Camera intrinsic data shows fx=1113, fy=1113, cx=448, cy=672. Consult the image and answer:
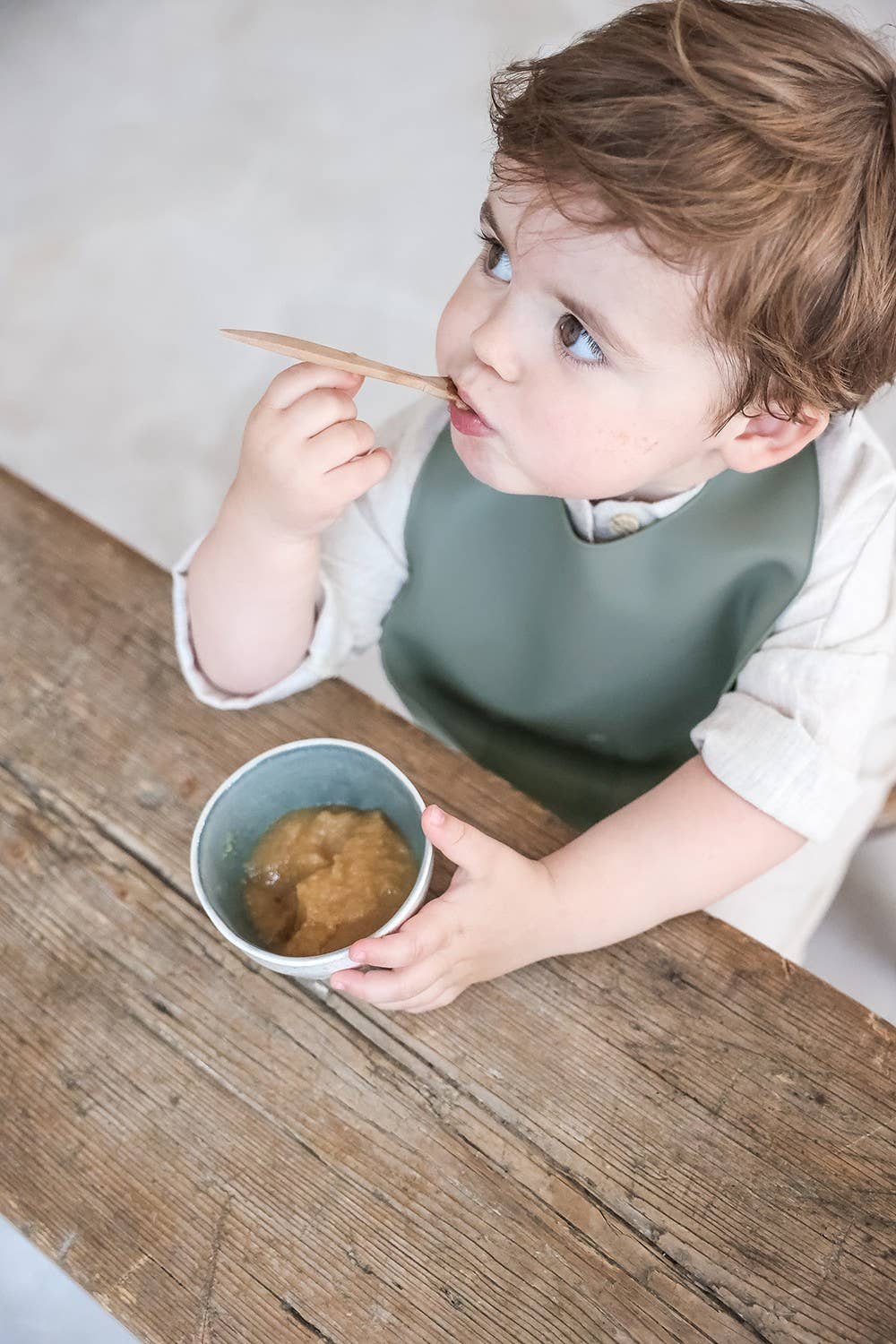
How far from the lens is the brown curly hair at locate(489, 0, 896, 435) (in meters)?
0.60

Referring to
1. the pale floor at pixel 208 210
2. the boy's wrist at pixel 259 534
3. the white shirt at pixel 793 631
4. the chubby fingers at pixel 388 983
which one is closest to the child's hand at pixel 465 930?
the chubby fingers at pixel 388 983

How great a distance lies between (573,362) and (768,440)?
17cm

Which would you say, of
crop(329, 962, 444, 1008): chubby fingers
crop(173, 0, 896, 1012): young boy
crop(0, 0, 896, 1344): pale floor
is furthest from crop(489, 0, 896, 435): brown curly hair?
crop(0, 0, 896, 1344): pale floor

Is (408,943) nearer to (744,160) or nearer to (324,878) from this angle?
(324,878)

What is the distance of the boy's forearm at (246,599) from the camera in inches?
32.8

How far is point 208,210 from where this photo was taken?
219cm

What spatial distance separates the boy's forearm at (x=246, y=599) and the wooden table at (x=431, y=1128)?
106 millimetres

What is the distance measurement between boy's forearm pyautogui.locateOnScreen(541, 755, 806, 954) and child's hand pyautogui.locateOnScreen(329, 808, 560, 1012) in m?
0.02

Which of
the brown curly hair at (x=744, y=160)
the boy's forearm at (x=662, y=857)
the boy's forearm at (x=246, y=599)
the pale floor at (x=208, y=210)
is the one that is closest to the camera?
the brown curly hair at (x=744, y=160)

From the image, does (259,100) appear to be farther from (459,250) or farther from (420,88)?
(459,250)

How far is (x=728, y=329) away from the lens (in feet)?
2.12

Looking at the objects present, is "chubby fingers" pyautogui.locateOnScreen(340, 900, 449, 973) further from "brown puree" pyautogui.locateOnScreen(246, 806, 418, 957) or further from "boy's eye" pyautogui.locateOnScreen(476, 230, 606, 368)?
"boy's eye" pyautogui.locateOnScreen(476, 230, 606, 368)

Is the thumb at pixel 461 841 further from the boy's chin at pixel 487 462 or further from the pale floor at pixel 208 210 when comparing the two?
the pale floor at pixel 208 210

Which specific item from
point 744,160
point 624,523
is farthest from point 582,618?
point 744,160
